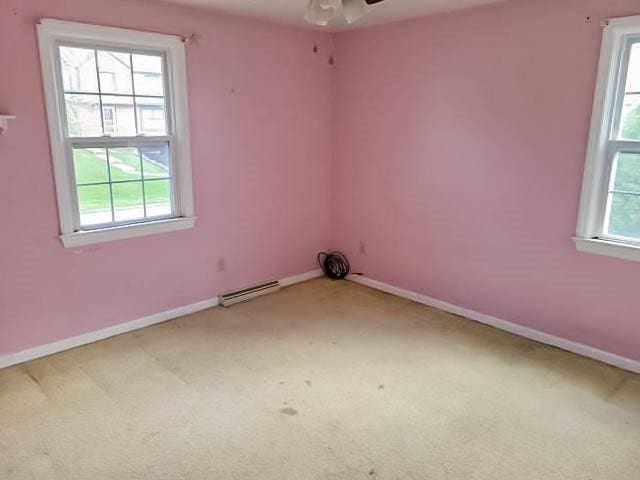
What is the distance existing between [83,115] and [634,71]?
336cm

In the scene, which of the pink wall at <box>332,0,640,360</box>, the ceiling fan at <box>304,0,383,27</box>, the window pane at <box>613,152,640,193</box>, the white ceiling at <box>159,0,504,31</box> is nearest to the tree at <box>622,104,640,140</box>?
the window pane at <box>613,152,640,193</box>

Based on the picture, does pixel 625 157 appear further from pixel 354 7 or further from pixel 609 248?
pixel 354 7

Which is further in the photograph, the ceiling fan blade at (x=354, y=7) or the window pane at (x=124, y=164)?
the window pane at (x=124, y=164)

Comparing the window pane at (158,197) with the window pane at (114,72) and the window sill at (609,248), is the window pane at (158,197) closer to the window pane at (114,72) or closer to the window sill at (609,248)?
the window pane at (114,72)

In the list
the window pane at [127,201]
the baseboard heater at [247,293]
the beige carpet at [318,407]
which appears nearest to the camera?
the beige carpet at [318,407]

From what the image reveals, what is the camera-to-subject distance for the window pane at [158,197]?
11.4 ft

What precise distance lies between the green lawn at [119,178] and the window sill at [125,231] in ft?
0.53

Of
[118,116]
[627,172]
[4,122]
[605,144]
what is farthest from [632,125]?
[4,122]

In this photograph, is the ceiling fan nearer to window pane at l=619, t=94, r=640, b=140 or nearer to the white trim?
window pane at l=619, t=94, r=640, b=140

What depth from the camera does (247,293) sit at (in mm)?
4043

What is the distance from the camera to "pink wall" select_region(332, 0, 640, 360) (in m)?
2.97

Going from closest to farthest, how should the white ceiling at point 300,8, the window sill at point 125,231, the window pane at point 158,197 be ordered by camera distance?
1. the window sill at point 125,231
2. the white ceiling at point 300,8
3. the window pane at point 158,197

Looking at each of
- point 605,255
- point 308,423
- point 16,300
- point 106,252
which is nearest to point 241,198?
point 106,252

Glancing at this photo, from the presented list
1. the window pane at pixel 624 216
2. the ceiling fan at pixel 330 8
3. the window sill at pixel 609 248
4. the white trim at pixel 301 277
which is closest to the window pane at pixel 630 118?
the window pane at pixel 624 216
